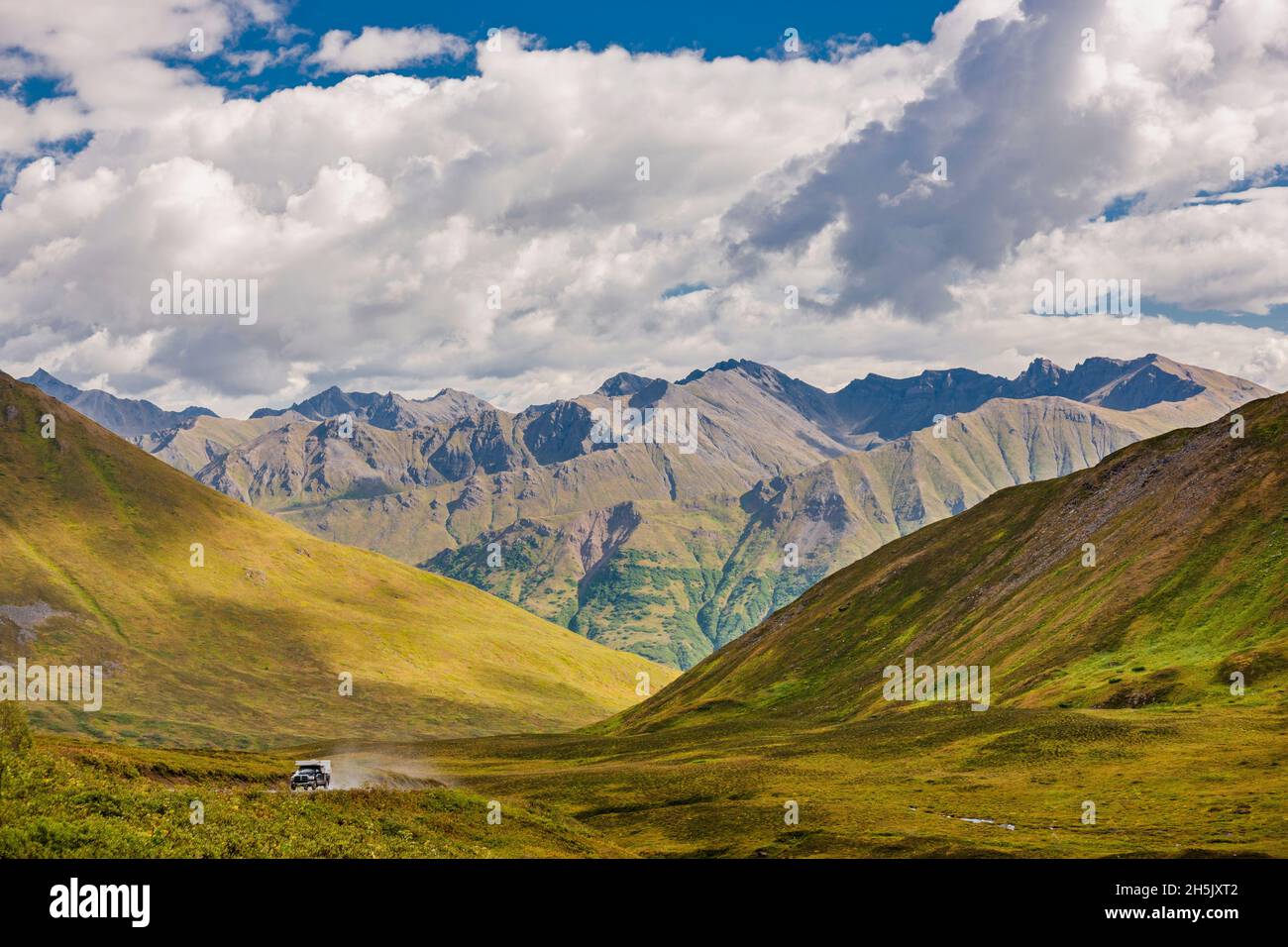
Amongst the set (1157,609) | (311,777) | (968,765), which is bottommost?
(968,765)

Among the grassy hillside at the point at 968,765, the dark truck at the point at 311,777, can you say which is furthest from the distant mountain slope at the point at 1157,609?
the dark truck at the point at 311,777

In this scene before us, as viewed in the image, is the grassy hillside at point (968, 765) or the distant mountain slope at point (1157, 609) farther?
the distant mountain slope at point (1157, 609)

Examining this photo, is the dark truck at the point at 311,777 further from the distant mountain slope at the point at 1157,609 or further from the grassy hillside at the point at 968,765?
the distant mountain slope at the point at 1157,609

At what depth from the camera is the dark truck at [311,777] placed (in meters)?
80.9

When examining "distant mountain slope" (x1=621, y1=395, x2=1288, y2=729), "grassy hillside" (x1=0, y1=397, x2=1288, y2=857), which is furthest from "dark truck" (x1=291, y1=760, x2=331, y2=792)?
"distant mountain slope" (x1=621, y1=395, x2=1288, y2=729)

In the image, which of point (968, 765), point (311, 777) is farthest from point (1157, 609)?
point (311, 777)

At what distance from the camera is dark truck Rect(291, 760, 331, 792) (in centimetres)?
8094

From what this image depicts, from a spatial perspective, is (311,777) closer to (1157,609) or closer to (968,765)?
(968,765)

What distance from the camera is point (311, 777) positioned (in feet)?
269
